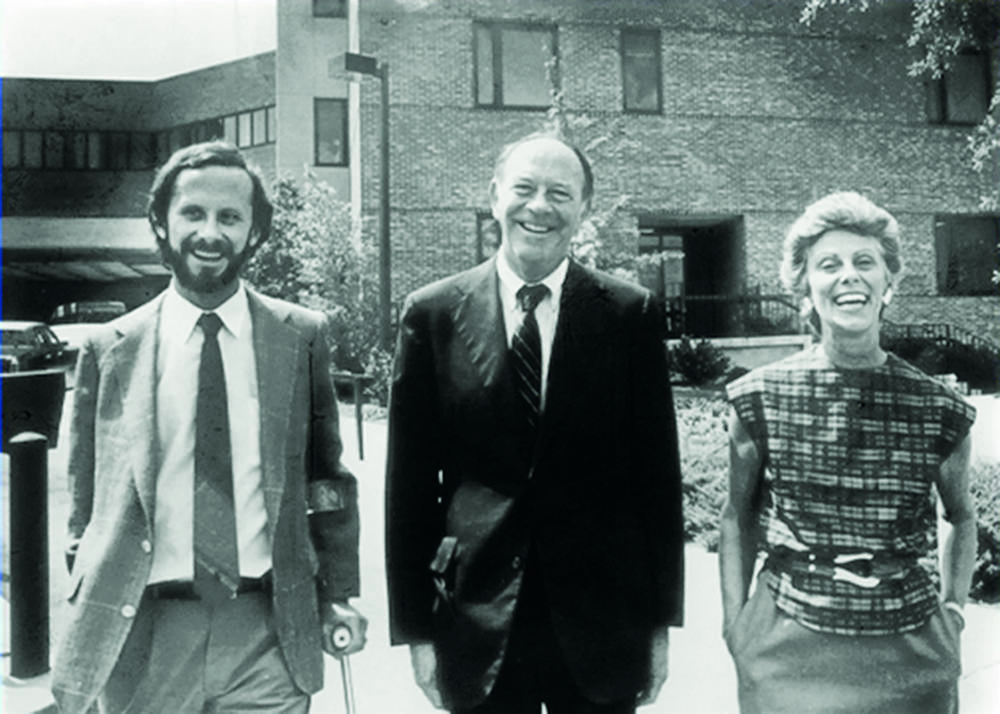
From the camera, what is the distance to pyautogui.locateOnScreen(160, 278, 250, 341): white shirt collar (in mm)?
2569

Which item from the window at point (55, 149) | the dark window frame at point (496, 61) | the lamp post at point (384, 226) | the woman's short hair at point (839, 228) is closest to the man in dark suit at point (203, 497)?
the woman's short hair at point (839, 228)

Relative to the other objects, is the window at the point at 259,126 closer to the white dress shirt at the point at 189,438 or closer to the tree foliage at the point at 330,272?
the tree foliage at the point at 330,272

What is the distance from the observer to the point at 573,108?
18.1 meters

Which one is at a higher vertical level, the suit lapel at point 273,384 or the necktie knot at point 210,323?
the necktie knot at point 210,323

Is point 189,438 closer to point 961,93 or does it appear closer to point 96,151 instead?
point 961,93

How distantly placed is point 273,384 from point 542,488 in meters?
0.71

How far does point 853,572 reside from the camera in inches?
98.2

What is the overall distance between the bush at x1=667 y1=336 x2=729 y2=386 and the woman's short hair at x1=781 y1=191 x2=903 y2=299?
44.7 ft

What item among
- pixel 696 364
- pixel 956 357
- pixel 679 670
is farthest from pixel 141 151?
pixel 679 670

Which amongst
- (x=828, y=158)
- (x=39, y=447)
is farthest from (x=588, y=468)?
(x=828, y=158)

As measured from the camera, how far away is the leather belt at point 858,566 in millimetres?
2486

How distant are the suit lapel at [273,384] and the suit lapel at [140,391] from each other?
0.25 meters

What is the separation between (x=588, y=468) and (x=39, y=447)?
2.82m

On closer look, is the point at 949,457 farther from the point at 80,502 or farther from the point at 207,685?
the point at 80,502
